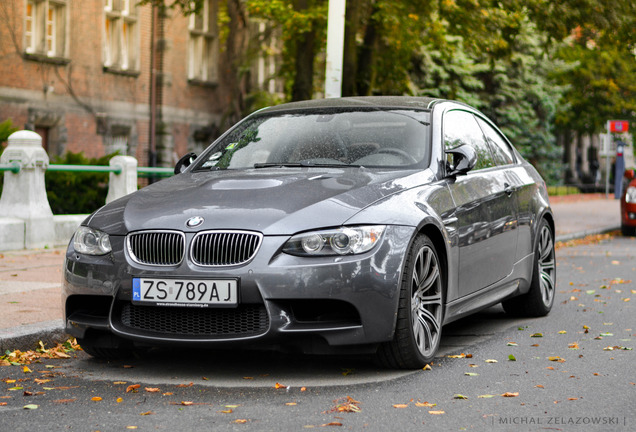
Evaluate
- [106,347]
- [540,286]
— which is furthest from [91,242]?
[540,286]

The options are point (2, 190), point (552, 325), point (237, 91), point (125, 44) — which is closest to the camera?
point (552, 325)

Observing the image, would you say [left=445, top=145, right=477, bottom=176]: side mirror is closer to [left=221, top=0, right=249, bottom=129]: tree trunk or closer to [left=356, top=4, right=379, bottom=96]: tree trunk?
[left=356, top=4, right=379, bottom=96]: tree trunk

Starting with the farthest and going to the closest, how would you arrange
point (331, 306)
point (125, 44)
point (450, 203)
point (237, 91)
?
1. point (237, 91)
2. point (125, 44)
3. point (450, 203)
4. point (331, 306)

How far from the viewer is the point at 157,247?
5668 mm

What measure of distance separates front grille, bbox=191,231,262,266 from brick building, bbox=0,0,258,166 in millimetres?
20396

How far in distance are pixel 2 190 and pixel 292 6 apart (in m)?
8.72

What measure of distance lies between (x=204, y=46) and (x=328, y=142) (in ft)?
89.8

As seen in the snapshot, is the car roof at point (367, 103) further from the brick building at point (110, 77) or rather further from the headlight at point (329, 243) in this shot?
the brick building at point (110, 77)

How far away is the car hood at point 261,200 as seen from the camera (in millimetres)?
5582

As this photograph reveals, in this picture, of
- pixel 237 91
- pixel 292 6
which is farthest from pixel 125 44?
pixel 292 6

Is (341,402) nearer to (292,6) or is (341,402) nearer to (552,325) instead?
(552,325)

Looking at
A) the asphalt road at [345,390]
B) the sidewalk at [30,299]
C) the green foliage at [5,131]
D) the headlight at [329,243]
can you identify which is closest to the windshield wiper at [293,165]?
the headlight at [329,243]

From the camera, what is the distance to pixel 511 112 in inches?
1492

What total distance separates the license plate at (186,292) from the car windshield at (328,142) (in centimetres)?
139
